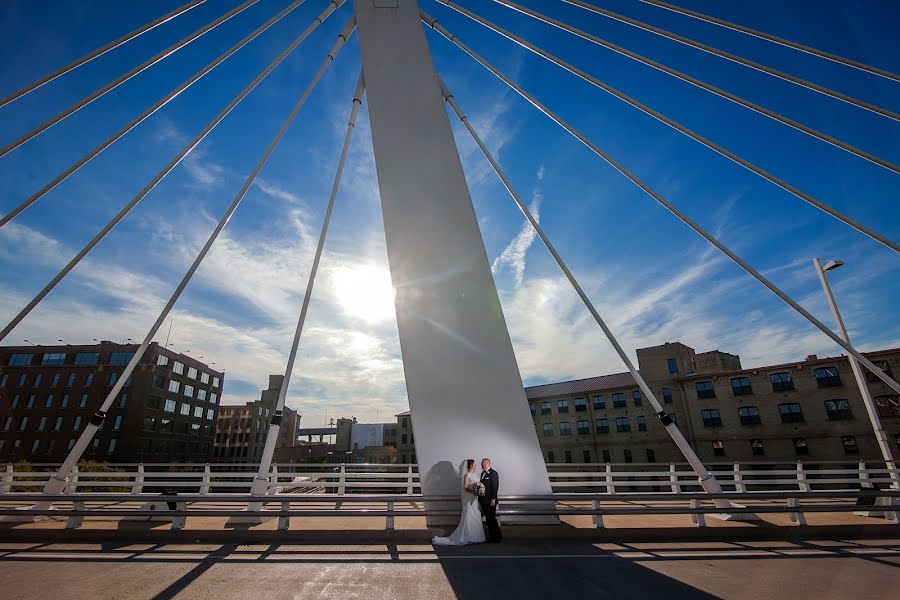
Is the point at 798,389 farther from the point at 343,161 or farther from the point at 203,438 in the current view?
the point at 203,438

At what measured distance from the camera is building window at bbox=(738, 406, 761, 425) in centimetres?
4069

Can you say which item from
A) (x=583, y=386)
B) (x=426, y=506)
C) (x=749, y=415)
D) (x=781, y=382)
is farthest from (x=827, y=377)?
(x=426, y=506)

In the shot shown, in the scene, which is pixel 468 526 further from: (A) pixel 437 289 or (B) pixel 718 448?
(B) pixel 718 448

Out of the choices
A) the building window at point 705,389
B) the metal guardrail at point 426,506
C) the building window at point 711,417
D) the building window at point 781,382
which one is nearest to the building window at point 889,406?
the building window at point 781,382

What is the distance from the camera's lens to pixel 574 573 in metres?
6.51

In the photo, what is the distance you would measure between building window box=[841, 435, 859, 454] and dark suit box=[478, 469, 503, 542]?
43.3 m

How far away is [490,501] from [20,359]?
260ft

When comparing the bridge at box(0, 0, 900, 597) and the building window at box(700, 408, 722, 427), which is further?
the building window at box(700, 408, 722, 427)

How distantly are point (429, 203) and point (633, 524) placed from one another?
8.97 m

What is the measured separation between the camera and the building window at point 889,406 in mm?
34062

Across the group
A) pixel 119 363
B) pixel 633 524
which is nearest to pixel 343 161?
pixel 633 524

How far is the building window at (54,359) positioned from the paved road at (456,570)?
6726cm

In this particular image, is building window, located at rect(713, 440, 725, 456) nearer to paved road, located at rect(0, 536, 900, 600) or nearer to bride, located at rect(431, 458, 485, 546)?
paved road, located at rect(0, 536, 900, 600)

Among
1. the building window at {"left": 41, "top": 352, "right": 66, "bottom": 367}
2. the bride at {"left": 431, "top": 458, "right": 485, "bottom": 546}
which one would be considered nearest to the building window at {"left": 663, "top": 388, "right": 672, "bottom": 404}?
the bride at {"left": 431, "top": 458, "right": 485, "bottom": 546}
